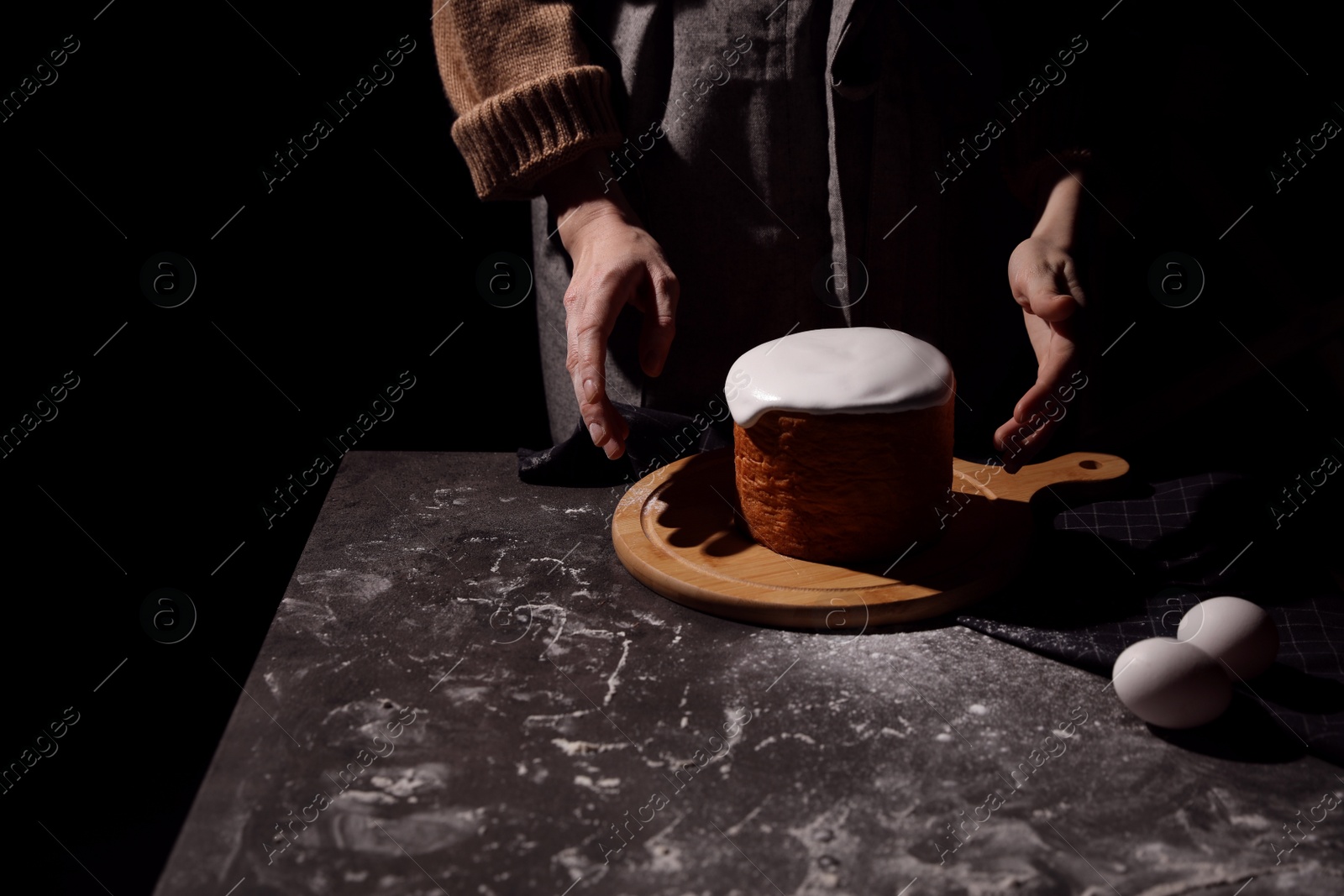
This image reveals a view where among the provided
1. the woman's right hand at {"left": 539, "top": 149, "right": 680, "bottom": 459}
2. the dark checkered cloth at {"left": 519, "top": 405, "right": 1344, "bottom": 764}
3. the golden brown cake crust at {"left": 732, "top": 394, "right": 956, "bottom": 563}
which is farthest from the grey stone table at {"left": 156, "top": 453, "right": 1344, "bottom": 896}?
the woman's right hand at {"left": 539, "top": 149, "right": 680, "bottom": 459}

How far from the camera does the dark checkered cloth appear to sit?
973 millimetres

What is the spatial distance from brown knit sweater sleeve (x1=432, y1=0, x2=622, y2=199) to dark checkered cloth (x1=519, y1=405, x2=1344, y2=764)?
0.91 meters

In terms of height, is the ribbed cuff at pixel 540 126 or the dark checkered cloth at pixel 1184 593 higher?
the ribbed cuff at pixel 540 126

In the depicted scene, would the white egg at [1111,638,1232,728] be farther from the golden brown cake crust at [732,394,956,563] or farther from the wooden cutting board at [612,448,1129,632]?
the golden brown cake crust at [732,394,956,563]

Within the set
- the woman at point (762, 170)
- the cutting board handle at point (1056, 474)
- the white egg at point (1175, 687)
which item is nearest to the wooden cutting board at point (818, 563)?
the cutting board handle at point (1056, 474)

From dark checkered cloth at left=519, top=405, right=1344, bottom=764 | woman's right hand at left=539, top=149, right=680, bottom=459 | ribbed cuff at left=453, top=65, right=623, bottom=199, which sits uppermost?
ribbed cuff at left=453, top=65, right=623, bottom=199

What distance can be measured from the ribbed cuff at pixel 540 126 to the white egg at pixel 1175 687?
3.53ft

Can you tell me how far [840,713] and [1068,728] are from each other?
225mm

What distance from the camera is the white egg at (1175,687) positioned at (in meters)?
0.94

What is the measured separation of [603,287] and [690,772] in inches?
27.2

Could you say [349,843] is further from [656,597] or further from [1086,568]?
[1086,568]

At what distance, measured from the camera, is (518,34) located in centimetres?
155

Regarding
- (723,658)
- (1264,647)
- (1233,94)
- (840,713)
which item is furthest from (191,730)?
(1233,94)

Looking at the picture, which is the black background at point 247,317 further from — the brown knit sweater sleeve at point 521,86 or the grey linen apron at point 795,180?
the brown knit sweater sleeve at point 521,86
